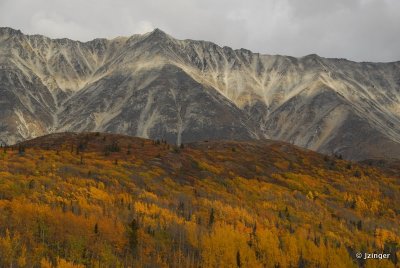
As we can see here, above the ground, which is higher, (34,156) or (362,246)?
(34,156)

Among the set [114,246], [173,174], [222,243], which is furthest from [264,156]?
[114,246]

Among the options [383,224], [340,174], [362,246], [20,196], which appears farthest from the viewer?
[340,174]

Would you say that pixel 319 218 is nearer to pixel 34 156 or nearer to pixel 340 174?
pixel 340 174

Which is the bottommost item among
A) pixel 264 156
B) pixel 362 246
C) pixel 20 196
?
pixel 362 246

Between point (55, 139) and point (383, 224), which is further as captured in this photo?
point (55, 139)

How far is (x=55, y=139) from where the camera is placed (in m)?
107

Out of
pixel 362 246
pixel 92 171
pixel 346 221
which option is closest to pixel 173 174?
pixel 92 171

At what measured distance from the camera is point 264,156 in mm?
109750

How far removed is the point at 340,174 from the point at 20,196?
7187cm

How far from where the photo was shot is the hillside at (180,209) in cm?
4425

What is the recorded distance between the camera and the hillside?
145ft

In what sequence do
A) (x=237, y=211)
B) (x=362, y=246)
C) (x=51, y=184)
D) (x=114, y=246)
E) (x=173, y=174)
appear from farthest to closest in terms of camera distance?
(x=173, y=174) → (x=237, y=211) → (x=362, y=246) → (x=51, y=184) → (x=114, y=246)

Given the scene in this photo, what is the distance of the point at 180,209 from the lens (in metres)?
62.0

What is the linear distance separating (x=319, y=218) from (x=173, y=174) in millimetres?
23471
